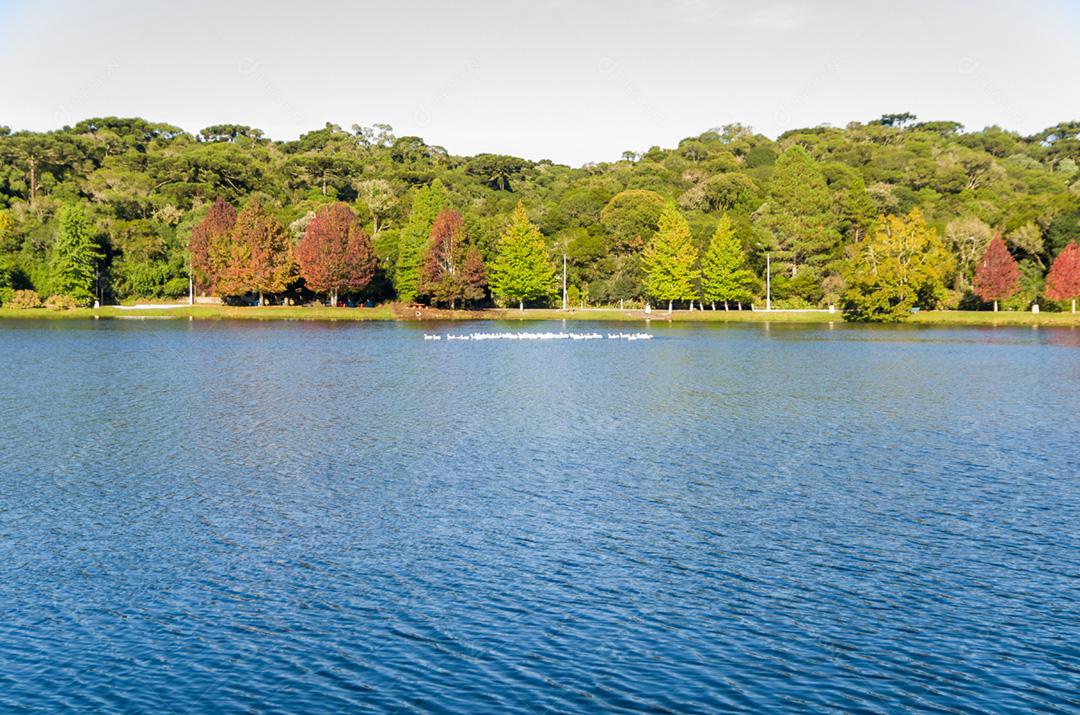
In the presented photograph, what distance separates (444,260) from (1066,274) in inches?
3612

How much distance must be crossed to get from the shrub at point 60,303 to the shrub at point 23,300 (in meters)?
1.97

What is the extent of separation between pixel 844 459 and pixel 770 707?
2471 cm

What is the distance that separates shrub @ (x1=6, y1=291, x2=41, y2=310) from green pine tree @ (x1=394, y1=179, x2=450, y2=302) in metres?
56.6

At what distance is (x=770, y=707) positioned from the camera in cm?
1700

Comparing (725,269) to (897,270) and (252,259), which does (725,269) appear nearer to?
(897,270)

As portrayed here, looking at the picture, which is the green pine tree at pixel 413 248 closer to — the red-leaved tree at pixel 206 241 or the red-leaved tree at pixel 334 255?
the red-leaved tree at pixel 334 255

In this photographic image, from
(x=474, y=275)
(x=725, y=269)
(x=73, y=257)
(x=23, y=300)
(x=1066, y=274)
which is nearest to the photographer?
(x=1066, y=274)

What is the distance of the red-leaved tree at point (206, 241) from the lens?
154 metres

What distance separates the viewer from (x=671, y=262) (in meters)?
153

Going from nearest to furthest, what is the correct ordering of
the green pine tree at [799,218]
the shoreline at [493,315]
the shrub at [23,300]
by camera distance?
the shoreline at [493,315]
the shrub at [23,300]
the green pine tree at [799,218]

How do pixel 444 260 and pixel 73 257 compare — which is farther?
pixel 444 260

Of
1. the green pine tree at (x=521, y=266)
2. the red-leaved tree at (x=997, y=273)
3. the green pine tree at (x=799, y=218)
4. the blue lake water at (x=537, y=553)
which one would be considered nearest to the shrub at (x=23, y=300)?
the green pine tree at (x=521, y=266)

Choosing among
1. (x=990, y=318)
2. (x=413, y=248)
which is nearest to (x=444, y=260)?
(x=413, y=248)

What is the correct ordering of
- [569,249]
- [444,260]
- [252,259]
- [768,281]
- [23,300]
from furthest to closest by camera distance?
[569,249]
[444,260]
[252,259]
[768,281]
[23,300]
